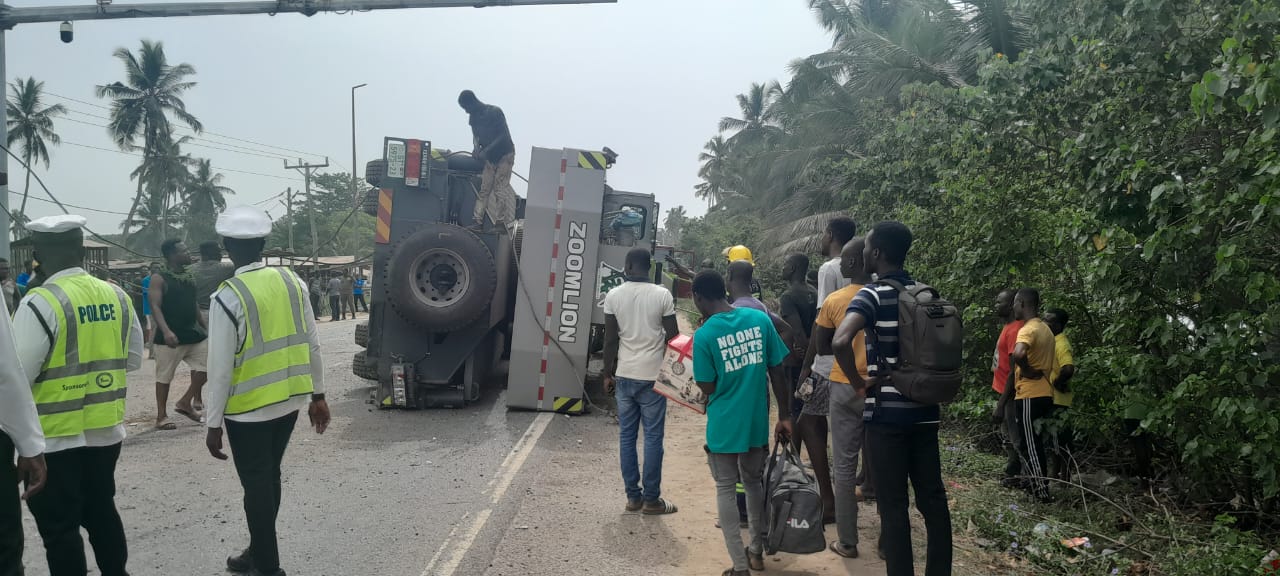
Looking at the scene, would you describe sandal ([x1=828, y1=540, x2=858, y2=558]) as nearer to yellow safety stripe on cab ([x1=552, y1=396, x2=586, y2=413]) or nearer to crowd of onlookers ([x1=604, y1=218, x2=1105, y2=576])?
crowd of onlookers ([x1=604, y1=218, x2=1105, y2=576])

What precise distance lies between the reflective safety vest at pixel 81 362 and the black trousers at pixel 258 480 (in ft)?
1.72

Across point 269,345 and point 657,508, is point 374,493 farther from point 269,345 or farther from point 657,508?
point 269,345

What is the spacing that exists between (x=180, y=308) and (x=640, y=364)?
17.0 ft

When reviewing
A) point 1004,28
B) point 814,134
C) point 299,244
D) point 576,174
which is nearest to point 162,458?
point 576,174

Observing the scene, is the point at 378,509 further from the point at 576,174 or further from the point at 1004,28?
the point at 1004,28

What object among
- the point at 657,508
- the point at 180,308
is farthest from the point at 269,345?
the point at 180,308

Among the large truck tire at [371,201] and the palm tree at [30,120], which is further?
the palm tree at [30,120]

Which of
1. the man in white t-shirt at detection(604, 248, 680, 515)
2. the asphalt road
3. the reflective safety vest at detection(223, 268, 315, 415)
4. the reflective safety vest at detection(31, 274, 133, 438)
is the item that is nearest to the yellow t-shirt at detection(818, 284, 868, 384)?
the man in white t-shirt at detection(604, 248, 680, 515)

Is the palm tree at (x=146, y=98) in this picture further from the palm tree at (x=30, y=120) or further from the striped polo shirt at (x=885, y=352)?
the striped polo shirt at (x=885, y=352)

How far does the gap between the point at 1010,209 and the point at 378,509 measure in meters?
5.85

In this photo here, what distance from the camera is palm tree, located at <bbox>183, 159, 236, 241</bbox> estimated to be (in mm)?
57281

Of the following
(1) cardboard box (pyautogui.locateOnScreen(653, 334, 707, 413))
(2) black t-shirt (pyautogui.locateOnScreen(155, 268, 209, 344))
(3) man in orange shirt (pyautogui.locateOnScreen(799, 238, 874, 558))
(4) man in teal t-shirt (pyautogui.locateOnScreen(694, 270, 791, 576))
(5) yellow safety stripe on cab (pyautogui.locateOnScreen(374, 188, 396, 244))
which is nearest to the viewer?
(4) man in teal t-shirt (pyautogui.locateOnScreen(694, 270, 791, 576))

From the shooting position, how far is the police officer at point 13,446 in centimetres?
285

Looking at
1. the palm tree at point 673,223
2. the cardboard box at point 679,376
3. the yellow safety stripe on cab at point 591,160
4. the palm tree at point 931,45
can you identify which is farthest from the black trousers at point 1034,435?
the palm tree at point 673,223
